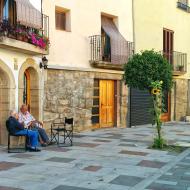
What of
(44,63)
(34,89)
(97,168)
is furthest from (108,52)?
(97,168)

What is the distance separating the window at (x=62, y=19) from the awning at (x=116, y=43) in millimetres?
2245

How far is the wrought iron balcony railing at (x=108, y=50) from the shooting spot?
630 inches

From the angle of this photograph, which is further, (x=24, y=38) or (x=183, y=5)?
(x=183, y=5)

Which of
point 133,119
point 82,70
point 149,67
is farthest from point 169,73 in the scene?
point 133,119

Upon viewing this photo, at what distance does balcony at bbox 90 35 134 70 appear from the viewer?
1597 centimetres

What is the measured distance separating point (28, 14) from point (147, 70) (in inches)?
152

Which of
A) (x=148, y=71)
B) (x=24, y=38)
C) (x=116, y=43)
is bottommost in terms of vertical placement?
(x=148, y=71)

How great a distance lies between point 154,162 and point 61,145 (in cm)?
319

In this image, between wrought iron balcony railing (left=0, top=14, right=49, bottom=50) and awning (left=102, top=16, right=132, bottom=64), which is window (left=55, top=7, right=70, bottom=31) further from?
awning (left=102, top=16, right=132, bottom=64)

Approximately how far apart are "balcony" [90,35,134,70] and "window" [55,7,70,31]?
4.28 feet

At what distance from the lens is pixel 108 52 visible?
16984 millimetres

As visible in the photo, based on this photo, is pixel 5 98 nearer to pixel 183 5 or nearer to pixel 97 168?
pixel 97 168

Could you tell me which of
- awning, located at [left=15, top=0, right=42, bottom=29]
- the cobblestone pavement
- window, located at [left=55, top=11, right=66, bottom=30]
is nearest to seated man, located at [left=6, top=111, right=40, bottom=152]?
the cobblestone pavement

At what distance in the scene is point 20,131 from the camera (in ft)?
35.9
